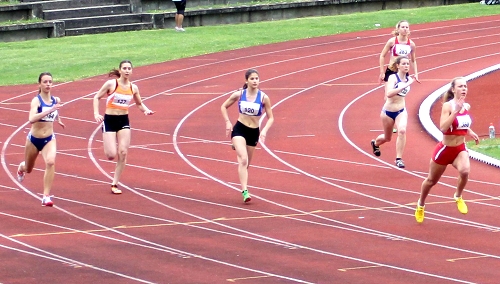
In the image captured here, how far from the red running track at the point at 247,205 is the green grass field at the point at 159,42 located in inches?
95.7

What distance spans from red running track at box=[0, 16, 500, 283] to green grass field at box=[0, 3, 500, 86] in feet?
7.98

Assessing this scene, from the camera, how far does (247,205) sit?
12.5m

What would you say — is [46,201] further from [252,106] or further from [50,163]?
[252,106]

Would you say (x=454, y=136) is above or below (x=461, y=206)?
above

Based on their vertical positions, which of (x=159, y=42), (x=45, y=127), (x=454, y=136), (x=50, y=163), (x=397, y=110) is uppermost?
(x=454, y=136)

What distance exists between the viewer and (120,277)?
939 cm

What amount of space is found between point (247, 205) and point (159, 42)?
16.4m

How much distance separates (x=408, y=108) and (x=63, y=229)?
964 cm

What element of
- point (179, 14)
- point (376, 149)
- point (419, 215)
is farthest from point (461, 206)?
point (179, 14)

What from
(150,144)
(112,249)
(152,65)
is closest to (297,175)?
(150,144)

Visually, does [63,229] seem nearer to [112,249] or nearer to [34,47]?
[112,249]

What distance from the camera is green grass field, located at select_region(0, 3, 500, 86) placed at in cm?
2476

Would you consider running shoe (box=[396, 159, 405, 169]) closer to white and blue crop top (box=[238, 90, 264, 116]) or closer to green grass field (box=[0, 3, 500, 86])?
white and blue crop top (box=[238, 90, 264, 116])

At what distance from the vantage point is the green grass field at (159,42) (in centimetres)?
2476
